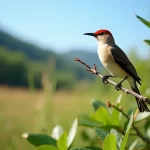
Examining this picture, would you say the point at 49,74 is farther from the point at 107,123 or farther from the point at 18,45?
the point at 18,45

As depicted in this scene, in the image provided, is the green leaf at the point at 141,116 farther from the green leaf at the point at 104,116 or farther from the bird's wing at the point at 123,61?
the bird's wing at the point at 123,61

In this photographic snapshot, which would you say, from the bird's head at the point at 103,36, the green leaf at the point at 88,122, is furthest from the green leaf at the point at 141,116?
the bird's head at the point at 103,36

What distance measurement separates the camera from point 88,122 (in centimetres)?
114

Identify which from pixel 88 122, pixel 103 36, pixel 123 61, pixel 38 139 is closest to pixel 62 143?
pixel 38 139

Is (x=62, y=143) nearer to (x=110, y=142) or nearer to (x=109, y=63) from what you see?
(x=110, y=142)

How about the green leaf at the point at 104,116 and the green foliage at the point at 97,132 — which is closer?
the green foliage at the point at 97,132

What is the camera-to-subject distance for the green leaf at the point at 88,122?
3.67 ft

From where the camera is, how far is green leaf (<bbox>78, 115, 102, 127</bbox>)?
112 cm

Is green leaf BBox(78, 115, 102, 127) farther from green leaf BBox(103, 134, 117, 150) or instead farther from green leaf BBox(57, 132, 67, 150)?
green leaf BBox(103, 134, 117, 150)

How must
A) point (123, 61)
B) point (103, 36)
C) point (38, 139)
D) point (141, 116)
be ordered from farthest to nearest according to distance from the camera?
point (103, 36)
point (123, 61)
point (141, 116)
point (38, 139)

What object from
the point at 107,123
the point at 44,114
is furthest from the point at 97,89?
the point at 107,123

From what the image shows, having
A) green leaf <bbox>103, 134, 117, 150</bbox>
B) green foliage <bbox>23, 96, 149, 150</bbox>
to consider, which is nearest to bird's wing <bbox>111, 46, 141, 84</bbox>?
green foliage <bbox>23, 96, 149, 150</bbox>

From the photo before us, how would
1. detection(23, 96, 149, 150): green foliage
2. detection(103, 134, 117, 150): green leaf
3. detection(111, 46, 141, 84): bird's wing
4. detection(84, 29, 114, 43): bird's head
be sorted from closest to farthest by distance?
detection(103, 134, 117, 150): green leaf
detection(23, 96, 149, 150): green foliage
detection(111, 46, 141, 84): bird's wing
detection(84, 29, 114, 43): bird's head

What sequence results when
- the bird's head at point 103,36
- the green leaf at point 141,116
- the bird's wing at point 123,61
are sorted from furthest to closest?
the bird's head at point 103,36 < the bird's wing at point 123,61 < the green leaf at point 141,116
